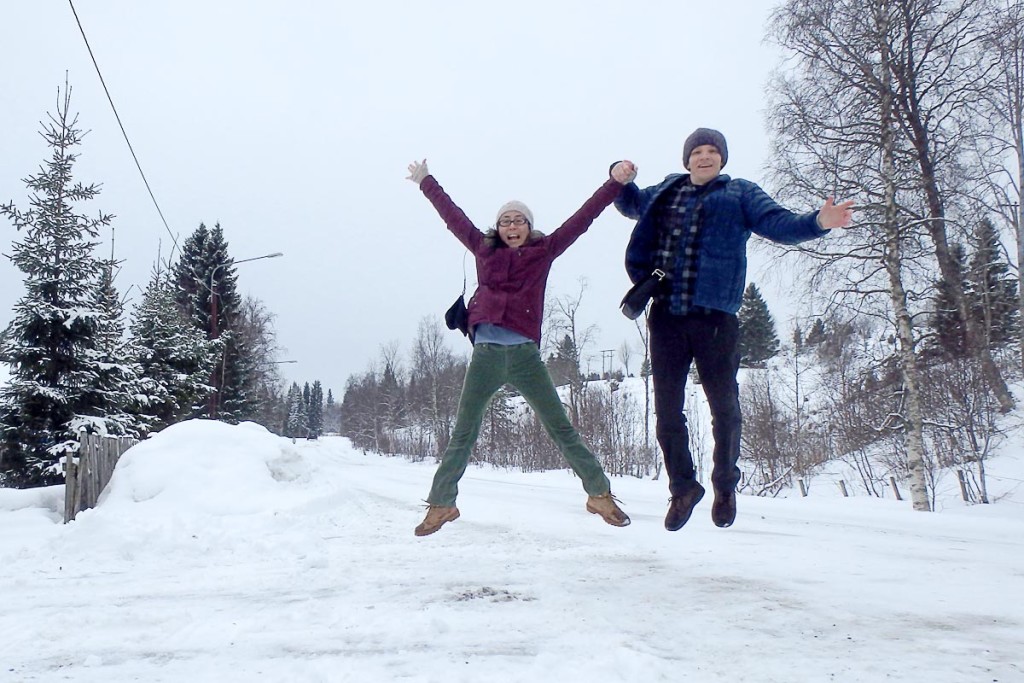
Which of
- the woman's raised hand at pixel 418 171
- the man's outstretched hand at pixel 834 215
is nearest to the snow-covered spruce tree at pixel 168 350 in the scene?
the woman's raised hand at pixel 418 171

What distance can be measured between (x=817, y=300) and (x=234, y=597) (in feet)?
39.6

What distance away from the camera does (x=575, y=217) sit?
415cm

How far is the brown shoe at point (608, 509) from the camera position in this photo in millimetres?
3939

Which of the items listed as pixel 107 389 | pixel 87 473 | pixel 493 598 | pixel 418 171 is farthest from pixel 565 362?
pixel 493 598

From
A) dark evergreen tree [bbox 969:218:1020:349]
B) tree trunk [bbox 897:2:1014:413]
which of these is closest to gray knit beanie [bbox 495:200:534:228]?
tree trunk [bbox 897:2:1014:413]

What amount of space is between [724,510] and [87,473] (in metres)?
8.29

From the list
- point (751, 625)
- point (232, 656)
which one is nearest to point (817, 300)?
point (751, 625)

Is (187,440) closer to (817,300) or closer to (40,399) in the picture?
(40,399)

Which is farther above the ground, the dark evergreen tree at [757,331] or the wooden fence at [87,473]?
the dark evergreen tree at [757,331]

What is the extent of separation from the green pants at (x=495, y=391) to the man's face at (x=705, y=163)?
1.37 metres

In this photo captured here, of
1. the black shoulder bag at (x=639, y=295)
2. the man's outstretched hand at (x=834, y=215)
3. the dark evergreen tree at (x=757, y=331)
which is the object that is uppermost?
the dark evergreen tree at (x=757, y=331)

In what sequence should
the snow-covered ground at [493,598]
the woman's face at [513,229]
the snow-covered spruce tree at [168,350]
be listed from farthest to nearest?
1. the snow-covered spruce tree at [168,350]
2. the woman's face at [513,229]
3. the snow-covered ground at [493,598]

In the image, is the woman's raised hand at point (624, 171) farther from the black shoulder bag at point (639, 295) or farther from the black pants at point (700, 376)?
the black pants at point (700, 376)

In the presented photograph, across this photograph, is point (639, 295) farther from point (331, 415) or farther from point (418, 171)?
point (331, 415)
